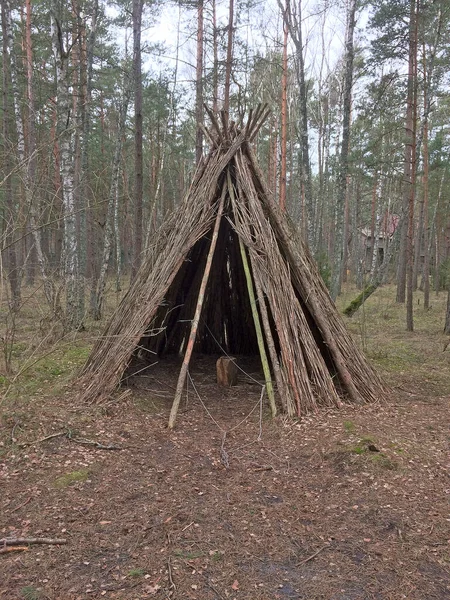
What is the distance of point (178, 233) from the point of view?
5.92 metres

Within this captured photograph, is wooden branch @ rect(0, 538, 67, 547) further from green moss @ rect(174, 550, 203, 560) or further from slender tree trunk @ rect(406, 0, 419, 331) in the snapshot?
slender tree trunk @ rect(406, 0, 419, 331)

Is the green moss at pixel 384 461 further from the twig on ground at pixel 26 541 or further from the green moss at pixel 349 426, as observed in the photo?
the twig on ground at pixel 26 541

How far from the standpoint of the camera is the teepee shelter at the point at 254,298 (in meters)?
5.16

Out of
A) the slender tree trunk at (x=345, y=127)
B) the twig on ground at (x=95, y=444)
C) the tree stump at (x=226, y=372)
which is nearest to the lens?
the twig on ground at (x=95, y=444)

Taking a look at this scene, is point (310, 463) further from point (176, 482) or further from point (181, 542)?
point (181, 542)

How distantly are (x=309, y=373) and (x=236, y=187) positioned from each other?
2764mm

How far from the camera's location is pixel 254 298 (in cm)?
581

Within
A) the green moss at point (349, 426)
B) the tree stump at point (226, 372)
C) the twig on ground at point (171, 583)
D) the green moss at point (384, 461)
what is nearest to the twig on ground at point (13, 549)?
the twig on ground at point (171, 583)

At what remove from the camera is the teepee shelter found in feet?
16.9

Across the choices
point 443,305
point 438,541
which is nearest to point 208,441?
point 438,541

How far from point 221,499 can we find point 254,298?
2855 millimetres

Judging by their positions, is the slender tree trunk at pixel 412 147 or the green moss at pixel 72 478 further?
the slender tree trunk at pixel 412 147

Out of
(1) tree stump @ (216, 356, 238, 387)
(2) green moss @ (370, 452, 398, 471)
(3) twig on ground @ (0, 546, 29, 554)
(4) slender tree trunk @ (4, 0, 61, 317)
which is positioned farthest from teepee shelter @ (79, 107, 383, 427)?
(3) twig on ground @ (0, 546, 29, 554)

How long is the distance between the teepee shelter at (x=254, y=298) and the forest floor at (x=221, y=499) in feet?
1.15
